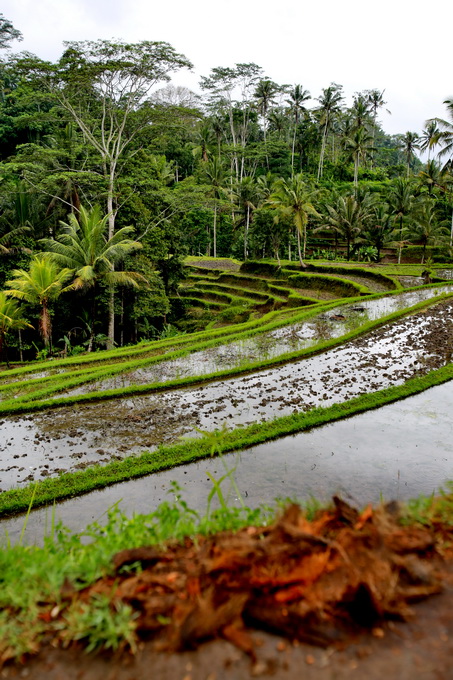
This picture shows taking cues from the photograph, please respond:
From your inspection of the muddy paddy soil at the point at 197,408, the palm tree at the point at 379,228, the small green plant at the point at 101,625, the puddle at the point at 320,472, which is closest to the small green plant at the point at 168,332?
the muddy paddy soil at the point at 197,408

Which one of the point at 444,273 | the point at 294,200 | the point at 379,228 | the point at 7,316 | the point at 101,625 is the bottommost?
the point at 7,316

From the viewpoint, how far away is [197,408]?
9.83 metres

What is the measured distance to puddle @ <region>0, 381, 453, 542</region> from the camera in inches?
245

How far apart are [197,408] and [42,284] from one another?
392 inches

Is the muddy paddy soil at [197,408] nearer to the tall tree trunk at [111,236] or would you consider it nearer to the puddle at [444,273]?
the tall tree trunk at [111,236]

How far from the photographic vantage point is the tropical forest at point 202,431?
6.10 feet

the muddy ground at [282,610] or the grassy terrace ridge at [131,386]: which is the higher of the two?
the muddy ground at [282,610]

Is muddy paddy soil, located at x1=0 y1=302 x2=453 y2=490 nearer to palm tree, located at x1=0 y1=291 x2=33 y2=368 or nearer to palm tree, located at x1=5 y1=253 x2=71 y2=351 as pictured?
palm tree, located at x1=0 y1=291 x2=33 y2=368

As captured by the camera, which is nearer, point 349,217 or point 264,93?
point 349,217

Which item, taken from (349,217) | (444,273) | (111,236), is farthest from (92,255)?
(349,217)

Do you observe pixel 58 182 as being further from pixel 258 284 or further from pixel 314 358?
pixel 314 358

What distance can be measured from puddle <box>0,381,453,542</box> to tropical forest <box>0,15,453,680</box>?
44mm

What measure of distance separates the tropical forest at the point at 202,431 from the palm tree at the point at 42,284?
11 centimetres

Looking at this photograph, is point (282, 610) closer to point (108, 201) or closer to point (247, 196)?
point (108, 201)
